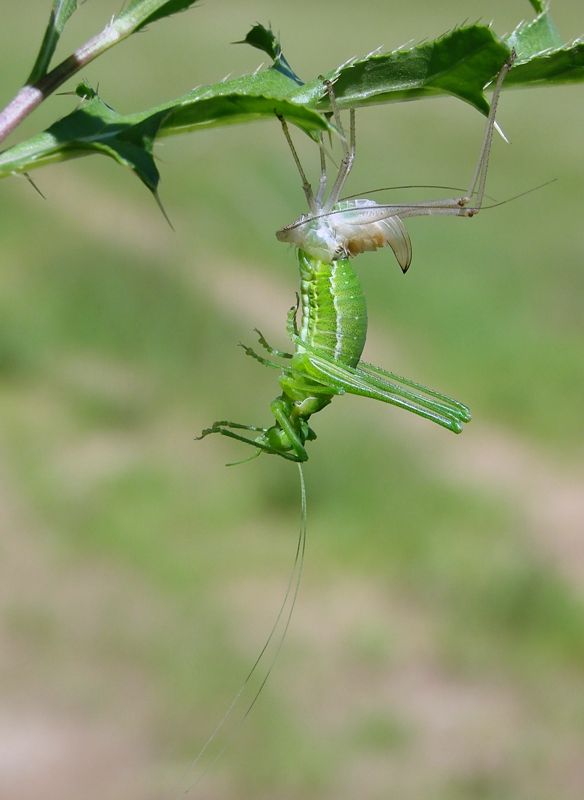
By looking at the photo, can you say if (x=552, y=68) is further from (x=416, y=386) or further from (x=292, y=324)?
(x=416, y=386)

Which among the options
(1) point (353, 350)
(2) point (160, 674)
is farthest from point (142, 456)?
(1) point (353, 350)

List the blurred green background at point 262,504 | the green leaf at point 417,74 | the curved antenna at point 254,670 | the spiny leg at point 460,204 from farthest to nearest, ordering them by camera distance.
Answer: the blurred green background at point 262,504, the curved antenna at point 254,670, the spiny leg at point 460,204, the green leaf at point 417,74

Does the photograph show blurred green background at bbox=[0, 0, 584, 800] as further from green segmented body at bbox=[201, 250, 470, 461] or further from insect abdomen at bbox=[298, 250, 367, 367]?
insect abdomen at bbox=[298, 250, 367, 367]

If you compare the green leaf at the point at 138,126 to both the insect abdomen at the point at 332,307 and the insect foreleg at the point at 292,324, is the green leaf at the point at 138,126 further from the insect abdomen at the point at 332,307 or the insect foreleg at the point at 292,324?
the insect foreleg at the point at 292,324

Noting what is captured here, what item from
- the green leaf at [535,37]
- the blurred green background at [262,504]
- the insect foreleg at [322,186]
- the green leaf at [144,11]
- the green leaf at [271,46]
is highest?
the blurred green background at [262,504]

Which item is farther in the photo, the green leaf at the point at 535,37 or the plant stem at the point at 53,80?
the green leaf at the point at 535,37

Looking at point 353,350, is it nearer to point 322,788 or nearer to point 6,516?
point 322,788

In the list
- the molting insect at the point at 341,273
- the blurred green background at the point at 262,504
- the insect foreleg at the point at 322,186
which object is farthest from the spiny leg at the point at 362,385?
the blurred green background at the point at 262,504
